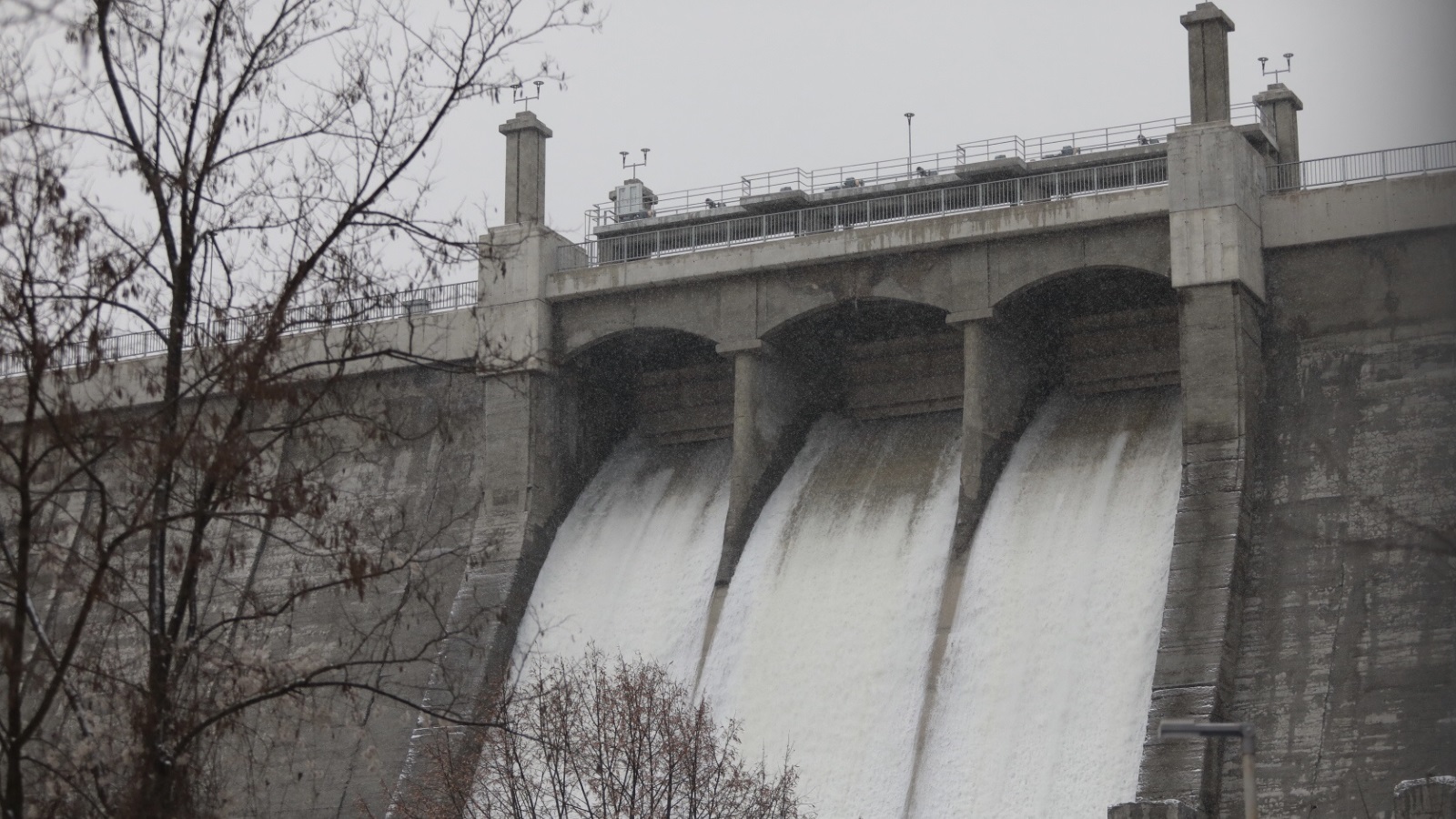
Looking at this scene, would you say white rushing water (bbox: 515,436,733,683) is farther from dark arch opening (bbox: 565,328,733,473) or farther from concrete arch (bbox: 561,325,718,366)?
concrete arch (bbox: 561,325,718,366)

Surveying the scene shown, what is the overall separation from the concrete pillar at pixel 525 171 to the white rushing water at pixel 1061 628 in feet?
41.7

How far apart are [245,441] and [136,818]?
9.63ft

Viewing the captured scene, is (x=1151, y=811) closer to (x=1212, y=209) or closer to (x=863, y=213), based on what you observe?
(x=1212, y=209)

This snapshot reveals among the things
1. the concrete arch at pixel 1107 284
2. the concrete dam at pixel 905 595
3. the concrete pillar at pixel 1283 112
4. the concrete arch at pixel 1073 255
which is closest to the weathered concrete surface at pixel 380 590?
the concrete dam at pixel 905 595

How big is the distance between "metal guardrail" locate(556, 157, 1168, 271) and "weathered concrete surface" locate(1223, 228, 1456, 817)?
476 cm

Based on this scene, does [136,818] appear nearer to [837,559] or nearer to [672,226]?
[837,559]

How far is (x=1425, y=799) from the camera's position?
1112 inches

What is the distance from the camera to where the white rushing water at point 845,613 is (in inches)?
1484

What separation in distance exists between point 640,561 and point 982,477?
8128 mm

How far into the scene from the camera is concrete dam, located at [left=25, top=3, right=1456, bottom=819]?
34750 mm

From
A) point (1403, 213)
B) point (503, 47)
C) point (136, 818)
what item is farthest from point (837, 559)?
point (136, 818)

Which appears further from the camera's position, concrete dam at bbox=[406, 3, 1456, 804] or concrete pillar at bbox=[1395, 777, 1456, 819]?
concrete dam at bbox=[406, 3, 1456, 804]

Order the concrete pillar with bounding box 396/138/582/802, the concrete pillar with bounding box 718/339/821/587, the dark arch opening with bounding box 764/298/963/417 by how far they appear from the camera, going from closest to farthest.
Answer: the concrete pillar with bounding box 718/339/821/587
the concrete pillar with bounding box 396/138/582/802
the dark arch opening with bounding box 764/298/963/417

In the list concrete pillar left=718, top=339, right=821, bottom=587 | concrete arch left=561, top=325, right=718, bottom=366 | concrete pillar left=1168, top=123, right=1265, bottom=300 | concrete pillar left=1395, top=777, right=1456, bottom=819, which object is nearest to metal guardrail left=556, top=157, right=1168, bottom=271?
concrete arch left=561, top=325, right=718, bottom=366
